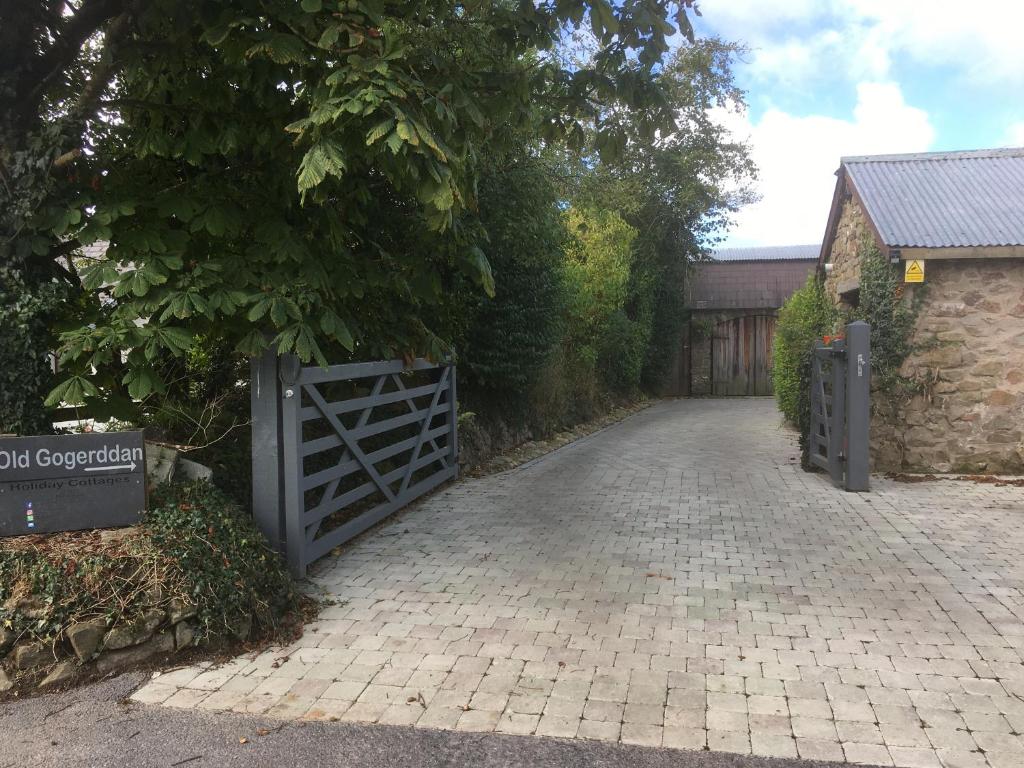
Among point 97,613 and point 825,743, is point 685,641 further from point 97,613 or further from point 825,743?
point 97,613

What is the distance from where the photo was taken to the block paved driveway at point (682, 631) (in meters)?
3.18

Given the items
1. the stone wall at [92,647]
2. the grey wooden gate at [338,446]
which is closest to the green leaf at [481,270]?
the grey wooden gate at [338,446]

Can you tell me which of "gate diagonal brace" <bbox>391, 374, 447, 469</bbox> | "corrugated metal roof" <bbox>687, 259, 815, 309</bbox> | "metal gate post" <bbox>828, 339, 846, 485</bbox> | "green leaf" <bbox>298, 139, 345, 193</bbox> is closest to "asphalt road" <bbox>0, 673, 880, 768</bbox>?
"green leaf" <bbox>298, 139, 345, 193</bbox>

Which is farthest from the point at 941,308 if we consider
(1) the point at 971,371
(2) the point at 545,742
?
(2) the point at 545,742

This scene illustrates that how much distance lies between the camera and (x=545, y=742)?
120 inches

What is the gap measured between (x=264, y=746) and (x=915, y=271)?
306 inches

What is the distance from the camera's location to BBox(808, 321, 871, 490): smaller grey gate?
764cm

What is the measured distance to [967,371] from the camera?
8.32m

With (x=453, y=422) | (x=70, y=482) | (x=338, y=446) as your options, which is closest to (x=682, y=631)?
(x=338, y=446)

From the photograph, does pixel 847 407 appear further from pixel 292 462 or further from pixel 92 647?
pixel 92 647

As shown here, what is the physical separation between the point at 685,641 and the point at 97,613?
293 cm

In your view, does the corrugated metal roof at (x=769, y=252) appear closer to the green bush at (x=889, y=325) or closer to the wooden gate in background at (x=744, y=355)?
the wooden gate in background at (x=744, y=355)

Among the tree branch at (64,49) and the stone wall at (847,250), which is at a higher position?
the tree branch at (64,49)

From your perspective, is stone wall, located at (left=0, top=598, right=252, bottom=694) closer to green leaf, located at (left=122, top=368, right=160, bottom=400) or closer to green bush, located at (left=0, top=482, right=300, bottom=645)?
green bush, located at (left=0, top=482, right=300, bottom=645)
